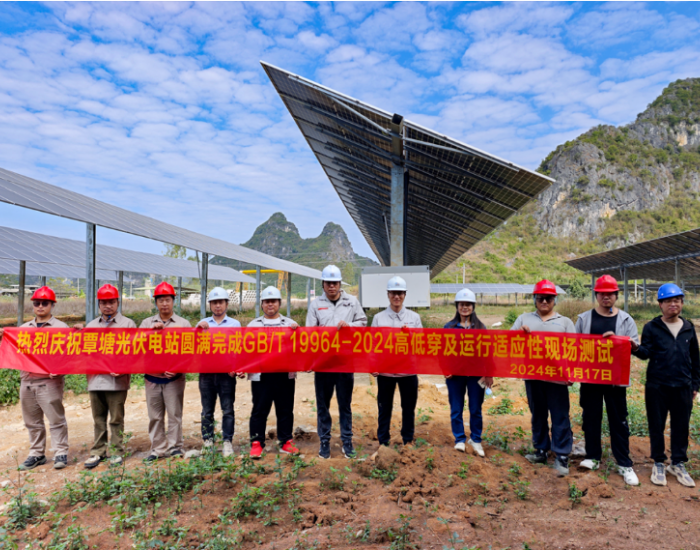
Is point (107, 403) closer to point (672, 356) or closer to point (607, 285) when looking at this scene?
point (607, 285)

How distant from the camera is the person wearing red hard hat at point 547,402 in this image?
14.5ft

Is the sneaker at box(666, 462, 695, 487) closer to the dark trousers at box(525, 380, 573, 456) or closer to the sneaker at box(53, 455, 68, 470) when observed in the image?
the dark trousers at box(525, 380, 573, 456)

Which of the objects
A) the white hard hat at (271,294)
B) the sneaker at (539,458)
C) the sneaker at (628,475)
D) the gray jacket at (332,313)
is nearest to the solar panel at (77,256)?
the white hard hat at (271,294)

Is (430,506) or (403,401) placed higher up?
(403,401)

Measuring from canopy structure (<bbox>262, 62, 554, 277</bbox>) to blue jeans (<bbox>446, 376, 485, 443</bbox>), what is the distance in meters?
6.02

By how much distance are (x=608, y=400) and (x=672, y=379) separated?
0.58 metres

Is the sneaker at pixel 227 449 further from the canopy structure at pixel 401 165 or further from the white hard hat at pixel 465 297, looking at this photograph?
the canopy structure at pixel 401 165

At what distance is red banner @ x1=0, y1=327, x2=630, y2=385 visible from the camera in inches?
192

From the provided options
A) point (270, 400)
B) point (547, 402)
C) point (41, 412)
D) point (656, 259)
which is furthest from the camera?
point (656, 259)

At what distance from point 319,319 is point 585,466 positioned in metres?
3.03

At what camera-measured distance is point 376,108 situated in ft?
31.0

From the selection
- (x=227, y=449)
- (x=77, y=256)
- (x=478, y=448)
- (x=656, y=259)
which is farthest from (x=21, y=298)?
(x=656, y=259)

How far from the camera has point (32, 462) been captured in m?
4.71

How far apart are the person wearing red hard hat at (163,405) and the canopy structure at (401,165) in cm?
650
